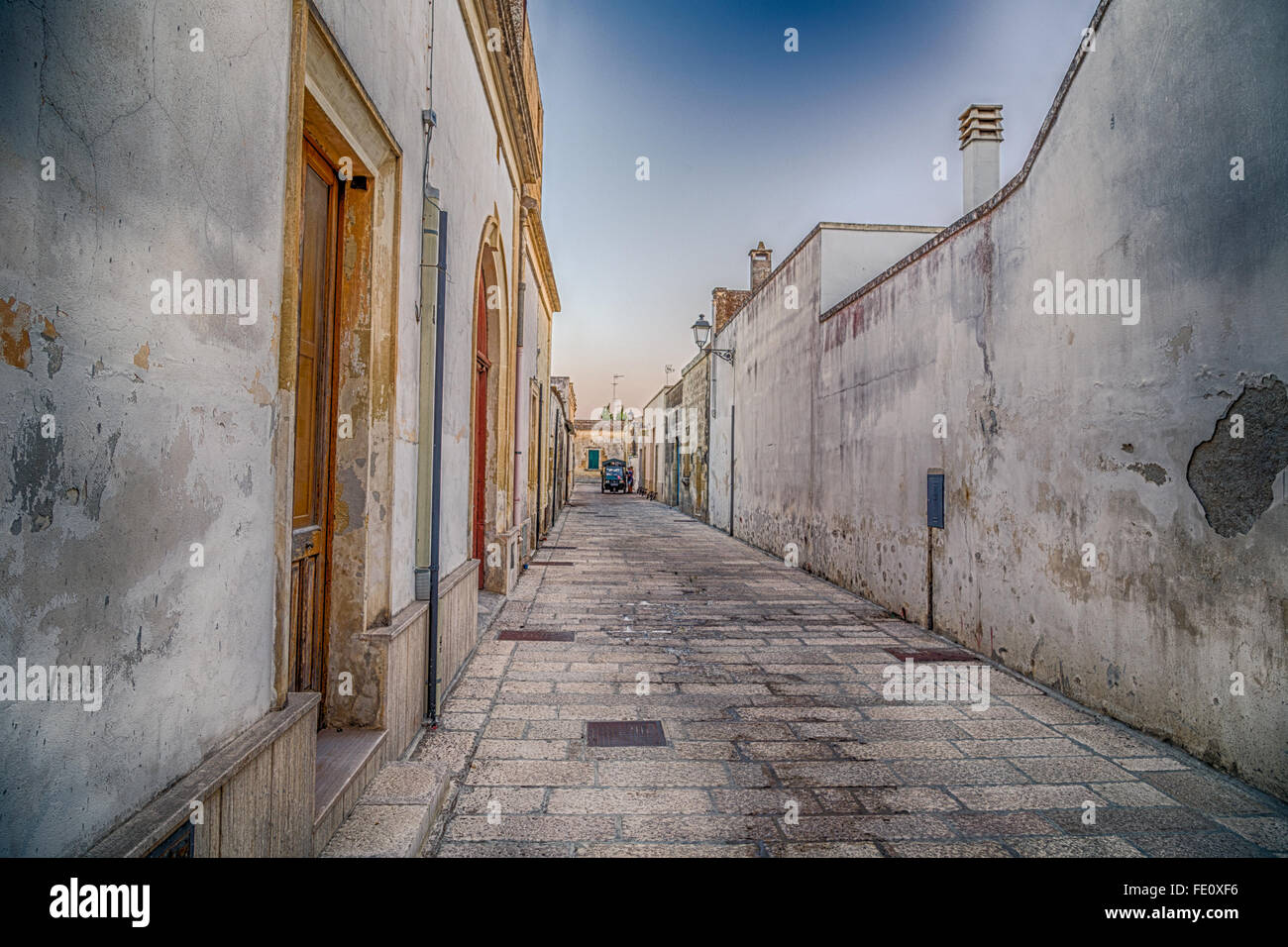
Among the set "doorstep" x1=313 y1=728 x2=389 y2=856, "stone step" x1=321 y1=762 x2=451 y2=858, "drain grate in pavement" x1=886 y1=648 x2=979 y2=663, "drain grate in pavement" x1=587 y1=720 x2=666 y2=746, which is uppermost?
"doorstep" x1=313 y1=728 x2=389 y2=856

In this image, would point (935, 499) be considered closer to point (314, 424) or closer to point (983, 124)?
point (983, 124)

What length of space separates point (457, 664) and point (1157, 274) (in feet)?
16.4

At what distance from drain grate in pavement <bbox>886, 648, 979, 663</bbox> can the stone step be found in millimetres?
3956

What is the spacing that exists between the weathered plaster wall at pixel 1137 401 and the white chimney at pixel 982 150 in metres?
1.92

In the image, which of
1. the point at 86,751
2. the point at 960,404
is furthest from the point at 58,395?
the point at 960,404

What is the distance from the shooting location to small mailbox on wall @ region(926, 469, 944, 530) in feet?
21.5

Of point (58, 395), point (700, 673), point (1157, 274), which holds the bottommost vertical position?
point (700, 673)

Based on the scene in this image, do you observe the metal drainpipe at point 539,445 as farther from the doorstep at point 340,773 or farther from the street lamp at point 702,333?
the doorstep at point 340,773

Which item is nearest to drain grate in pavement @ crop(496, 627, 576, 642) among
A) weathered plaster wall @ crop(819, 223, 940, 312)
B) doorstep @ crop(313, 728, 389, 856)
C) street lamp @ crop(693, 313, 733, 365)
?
doorstep @ crop(313, 728, 389, 856)

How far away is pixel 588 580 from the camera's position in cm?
940

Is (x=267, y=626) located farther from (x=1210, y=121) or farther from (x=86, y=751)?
(x=1210, y=121)

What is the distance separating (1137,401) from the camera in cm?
411

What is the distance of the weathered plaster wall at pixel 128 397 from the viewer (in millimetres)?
1245

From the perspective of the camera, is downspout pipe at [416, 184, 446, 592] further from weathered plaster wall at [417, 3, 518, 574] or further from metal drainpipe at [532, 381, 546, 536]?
metal drainpipe at [532, 381, 546, 536]
